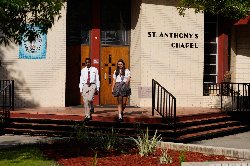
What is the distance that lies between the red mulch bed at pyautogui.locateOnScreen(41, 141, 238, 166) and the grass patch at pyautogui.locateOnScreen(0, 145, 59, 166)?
191 millimetres

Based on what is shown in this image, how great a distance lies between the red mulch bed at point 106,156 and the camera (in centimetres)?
868

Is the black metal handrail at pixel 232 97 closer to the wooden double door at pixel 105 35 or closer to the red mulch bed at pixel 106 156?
the wooden double door at pixel 105 35

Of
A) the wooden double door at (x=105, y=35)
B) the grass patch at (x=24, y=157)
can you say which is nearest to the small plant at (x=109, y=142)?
the grass patch at (x=24, y=157)

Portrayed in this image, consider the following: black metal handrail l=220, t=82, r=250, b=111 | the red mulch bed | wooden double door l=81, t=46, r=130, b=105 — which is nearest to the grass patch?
the red mulch bed

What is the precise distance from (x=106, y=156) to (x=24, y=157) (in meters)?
1.65

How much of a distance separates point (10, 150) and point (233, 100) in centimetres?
1012

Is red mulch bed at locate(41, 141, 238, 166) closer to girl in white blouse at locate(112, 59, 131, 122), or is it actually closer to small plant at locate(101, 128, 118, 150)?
small plant at locate(101, 128, 118, 150)

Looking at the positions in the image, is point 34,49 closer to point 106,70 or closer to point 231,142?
point 106,70

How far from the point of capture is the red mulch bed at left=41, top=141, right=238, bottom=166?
8680 mm

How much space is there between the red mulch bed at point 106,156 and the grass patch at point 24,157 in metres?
0.19

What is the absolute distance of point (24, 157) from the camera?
9.12 meters

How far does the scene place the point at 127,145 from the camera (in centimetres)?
1077

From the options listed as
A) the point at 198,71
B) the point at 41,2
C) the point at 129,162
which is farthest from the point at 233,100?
the point at 41,2

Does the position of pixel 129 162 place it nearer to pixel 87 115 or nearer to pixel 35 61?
pixel 87 115
